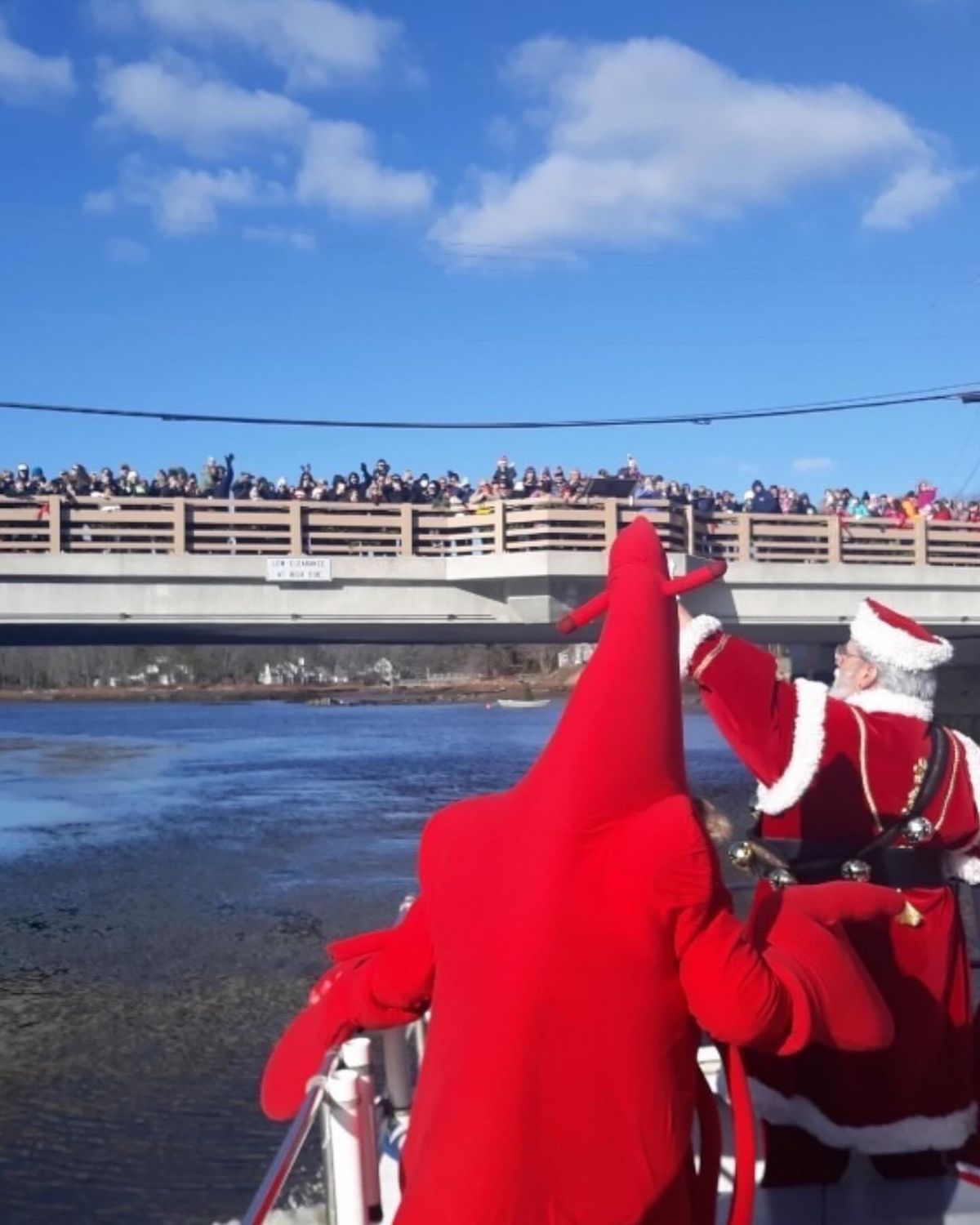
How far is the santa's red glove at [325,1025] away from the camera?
249cm

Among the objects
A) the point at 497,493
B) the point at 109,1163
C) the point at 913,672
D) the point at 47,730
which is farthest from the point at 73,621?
the point at 47,730

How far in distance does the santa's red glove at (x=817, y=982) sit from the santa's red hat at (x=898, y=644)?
3.95 feet

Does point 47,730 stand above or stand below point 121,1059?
below

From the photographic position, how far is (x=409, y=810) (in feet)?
73.4

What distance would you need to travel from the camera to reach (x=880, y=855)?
345cm

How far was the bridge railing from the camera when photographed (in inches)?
656

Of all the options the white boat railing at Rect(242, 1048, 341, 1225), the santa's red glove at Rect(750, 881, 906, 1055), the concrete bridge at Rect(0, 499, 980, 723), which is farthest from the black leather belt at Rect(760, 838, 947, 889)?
the concrete bridge at Rect(0, 499, 980, 723)

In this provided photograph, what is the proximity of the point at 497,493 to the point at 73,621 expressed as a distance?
6747 mm

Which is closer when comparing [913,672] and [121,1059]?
[913,672]

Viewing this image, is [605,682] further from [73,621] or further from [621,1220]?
[73,621]

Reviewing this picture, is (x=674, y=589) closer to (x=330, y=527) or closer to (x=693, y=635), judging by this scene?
(x=693, y=635)

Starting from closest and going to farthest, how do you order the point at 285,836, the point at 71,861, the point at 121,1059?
the point at 121,1059 < the point at 71,861 < the point at 285,836

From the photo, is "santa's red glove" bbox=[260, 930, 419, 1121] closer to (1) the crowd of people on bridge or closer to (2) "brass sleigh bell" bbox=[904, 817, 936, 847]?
(2) "brass sleigh bell" bbox=[904, 817, 936, 847]

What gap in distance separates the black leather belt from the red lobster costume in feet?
3.70
